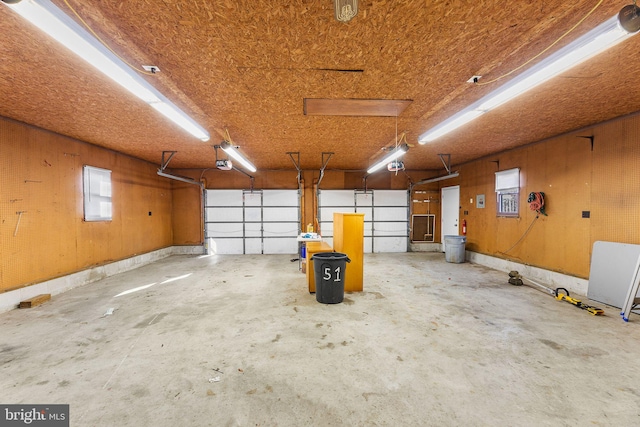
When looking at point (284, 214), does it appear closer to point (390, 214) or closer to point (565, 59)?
point (390, 214)

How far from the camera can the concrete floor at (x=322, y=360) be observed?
81.9 inches

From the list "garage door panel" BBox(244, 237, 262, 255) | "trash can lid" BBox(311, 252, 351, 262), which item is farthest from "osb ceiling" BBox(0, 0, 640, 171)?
"garage door panel" BBox(244, 237, 262, 255)

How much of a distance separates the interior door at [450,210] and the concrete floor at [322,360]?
4478 mm

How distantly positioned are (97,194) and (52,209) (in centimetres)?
123

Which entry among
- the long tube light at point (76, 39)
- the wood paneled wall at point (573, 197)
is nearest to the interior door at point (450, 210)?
the wood paneled wall at point (573, 197)

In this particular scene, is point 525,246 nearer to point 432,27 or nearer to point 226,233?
point 432,27

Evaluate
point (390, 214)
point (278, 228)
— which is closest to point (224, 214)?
point (278, 228)

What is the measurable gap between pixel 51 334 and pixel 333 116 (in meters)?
5.03

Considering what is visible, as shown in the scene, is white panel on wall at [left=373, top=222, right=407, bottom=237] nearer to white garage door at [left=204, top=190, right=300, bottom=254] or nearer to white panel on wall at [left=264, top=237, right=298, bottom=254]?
white garage door at [left=204, top=190, right=300, bottom=254]

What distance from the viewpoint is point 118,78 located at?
223 cm

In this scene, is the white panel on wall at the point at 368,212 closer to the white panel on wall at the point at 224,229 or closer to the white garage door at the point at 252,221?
Answer: the white garage door at the point at 252,221

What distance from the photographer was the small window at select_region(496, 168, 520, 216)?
6383 mm

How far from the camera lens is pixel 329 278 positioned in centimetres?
434

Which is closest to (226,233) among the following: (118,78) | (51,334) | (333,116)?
(51,334)
